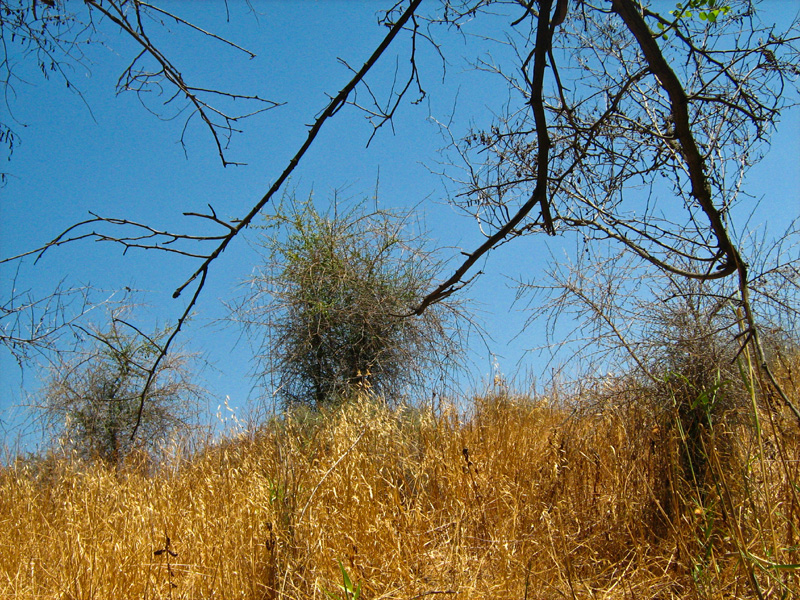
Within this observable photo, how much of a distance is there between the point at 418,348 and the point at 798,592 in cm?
A: 491

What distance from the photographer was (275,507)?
113 inches

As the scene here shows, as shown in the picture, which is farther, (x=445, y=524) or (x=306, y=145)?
(x=445, y=524)

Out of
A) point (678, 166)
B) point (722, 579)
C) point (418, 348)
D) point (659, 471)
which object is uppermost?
point (418, 348)

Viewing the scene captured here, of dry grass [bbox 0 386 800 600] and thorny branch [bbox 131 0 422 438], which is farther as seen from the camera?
dry grass [bbox 0 386 800 600]

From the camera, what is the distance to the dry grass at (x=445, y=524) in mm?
2457

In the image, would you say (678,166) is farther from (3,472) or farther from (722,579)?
(3,472)

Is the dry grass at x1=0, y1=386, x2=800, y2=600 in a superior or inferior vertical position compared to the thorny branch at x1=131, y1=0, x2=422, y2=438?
inferior

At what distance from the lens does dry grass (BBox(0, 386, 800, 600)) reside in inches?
96.7

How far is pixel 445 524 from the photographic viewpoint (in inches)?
113

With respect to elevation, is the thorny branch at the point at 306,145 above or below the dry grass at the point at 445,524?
above

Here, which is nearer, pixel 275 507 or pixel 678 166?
pixel 678 166

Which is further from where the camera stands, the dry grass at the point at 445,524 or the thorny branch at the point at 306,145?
→ the dry grass at the point at 445,524

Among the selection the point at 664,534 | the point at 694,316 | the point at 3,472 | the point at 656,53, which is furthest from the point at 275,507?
the point at 3,472

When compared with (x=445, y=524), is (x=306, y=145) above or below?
above
